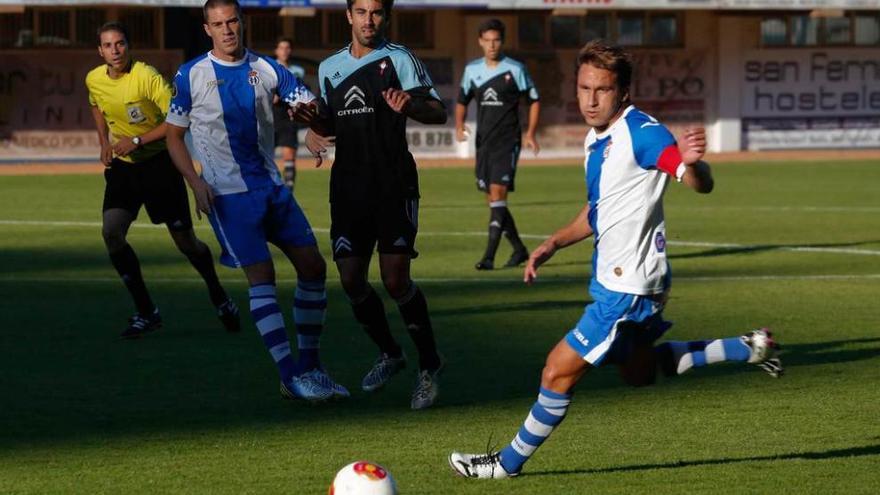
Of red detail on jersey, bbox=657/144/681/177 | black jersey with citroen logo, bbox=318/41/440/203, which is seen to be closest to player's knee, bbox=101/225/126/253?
black jersey with citroen logo, bbox=318/41/440/203

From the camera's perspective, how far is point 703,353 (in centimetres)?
685

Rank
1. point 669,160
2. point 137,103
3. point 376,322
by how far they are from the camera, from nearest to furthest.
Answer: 1. point 669,160
2. point 376,322
3. point 137,103

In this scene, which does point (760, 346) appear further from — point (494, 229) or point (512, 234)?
point (512, 234)

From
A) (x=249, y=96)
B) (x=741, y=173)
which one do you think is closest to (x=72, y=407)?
(x=249, y=96)

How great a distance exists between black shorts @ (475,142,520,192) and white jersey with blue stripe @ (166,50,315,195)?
23.0 feet

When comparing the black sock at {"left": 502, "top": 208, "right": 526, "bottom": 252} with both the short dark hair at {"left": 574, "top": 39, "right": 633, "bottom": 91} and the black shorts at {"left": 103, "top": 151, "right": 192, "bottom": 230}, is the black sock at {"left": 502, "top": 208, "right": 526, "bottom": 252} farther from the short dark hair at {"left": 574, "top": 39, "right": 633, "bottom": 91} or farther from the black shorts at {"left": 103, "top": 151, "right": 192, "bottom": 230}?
the short dark hair at {"left": 574, "top": 39, "right": 633, "bottom": 91}

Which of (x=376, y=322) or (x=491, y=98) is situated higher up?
(x=491, y=98)

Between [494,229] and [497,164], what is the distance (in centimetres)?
A: 77

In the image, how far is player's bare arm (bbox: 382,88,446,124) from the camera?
7.70 meters

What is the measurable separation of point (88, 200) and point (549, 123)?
655 inches

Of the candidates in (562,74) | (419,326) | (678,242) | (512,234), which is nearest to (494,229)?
(512,234)

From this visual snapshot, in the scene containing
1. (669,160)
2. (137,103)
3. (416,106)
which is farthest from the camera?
(137,103)

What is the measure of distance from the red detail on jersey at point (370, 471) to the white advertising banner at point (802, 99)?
114ft

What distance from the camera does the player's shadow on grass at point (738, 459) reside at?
22.0ft
